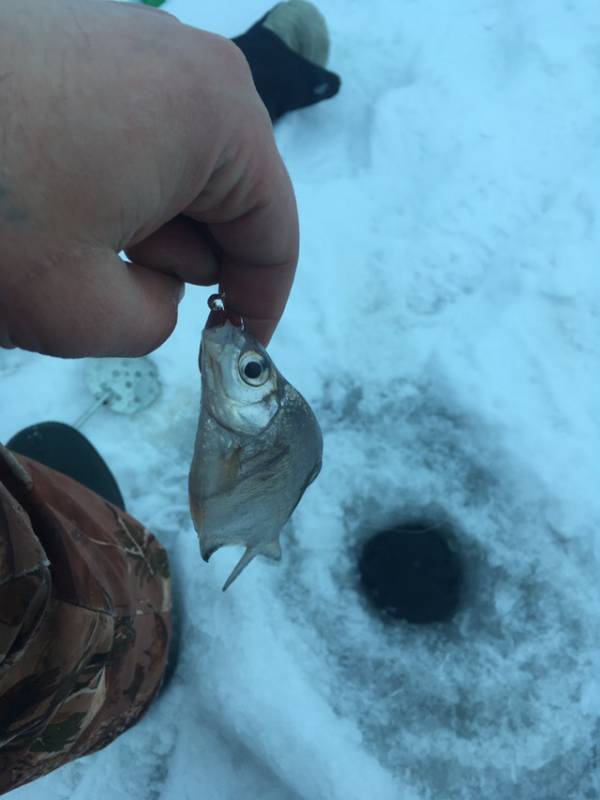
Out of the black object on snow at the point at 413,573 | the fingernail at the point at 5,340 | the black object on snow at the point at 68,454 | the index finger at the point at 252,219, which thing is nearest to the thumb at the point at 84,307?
the fingernail at the point at 5,340

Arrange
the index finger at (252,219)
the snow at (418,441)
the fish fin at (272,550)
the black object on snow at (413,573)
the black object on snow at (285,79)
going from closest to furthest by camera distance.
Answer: the index finger at (252,219)
the fish fin at (272,550)
the snow at (418,441)
the black object on snow at (413,573)
the black object on snow at (285,79)

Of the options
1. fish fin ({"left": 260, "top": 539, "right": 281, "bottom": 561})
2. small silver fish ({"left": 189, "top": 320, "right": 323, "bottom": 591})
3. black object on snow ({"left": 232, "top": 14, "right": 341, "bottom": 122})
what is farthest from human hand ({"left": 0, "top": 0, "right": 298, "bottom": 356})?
black object on snow ({"left": 232, "top": 14, "right": 341, "bottom": 122})

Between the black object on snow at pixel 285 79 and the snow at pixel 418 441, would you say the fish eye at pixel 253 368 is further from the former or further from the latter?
the black object on snow at pixel 285 79

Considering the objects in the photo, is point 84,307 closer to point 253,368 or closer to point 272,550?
point 253,368

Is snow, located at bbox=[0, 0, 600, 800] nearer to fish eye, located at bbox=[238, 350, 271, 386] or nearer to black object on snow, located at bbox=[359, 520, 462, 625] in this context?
black object on snow, located at bbox=[359, 520, 462, 625]

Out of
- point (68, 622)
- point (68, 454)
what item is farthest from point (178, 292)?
point (68, 454)

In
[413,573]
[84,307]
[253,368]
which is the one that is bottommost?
[413,573]

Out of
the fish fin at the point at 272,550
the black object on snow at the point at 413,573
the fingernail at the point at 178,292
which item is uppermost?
the fingernail at the point at 178,292
